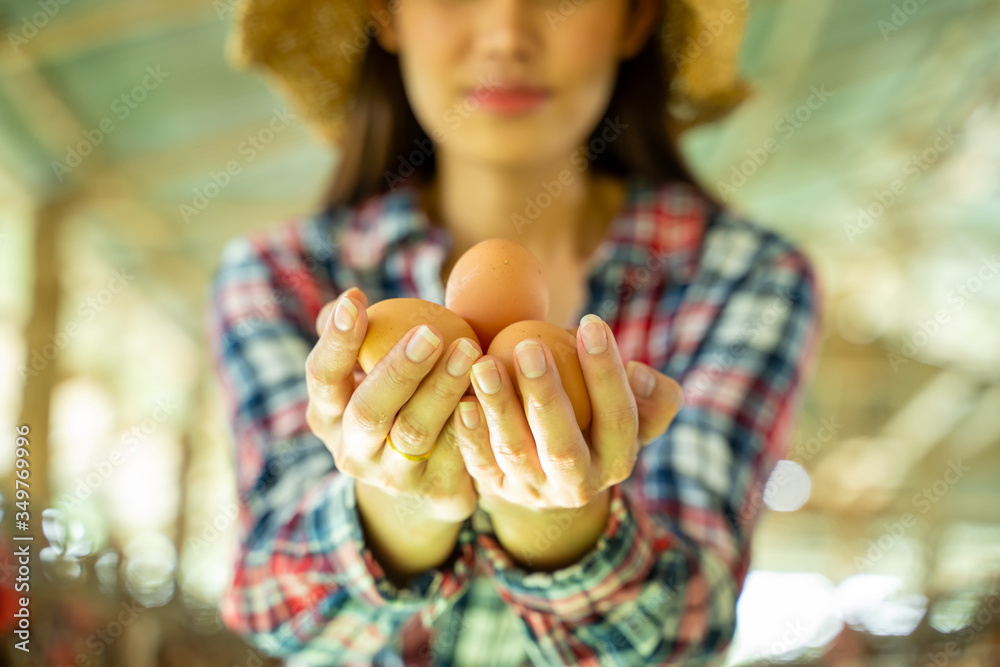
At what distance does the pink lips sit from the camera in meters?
1.11

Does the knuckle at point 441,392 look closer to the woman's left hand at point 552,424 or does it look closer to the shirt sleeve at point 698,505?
the woman's left hand at point 552,424

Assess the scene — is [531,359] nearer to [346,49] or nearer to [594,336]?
[594,336]

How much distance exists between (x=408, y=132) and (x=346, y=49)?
189 millimetres

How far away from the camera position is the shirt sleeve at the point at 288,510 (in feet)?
2.86

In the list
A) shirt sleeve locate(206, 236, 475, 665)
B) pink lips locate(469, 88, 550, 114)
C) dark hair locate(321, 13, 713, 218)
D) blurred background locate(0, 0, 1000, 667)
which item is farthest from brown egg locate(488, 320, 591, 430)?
blurred background locate(0, 0, 1000, 667)

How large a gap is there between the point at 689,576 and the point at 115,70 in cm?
364

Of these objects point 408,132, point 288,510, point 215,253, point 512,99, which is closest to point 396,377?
point 288,510

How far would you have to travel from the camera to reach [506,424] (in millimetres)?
632

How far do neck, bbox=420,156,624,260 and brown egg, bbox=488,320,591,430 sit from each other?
604 mm

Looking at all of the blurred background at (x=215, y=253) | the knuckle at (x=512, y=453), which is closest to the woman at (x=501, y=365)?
the knuckle at (x=512, y=453)

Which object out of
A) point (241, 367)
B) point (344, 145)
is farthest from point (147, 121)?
point (241, 367)

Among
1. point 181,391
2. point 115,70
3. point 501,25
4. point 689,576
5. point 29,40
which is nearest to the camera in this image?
point 689,576

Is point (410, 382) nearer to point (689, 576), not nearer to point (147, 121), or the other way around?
point (689, 576)

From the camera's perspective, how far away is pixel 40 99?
3.72 meters
